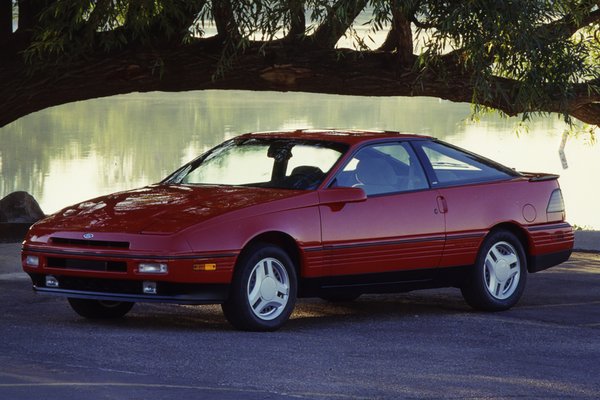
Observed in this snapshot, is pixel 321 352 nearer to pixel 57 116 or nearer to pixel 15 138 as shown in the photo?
pixel 15 138

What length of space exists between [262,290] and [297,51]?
7068 millimetres

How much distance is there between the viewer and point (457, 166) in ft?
39.3

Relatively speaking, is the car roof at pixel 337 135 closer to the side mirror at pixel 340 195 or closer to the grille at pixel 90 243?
the side mirror at pixel 340 195

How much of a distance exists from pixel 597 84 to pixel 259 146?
776 centimetres

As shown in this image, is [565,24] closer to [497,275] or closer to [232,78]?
[232,78]

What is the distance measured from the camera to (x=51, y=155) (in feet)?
129

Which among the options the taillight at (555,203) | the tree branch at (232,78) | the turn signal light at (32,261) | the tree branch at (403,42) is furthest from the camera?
the tree branch at (403,42)

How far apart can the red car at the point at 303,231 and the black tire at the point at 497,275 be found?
1cm

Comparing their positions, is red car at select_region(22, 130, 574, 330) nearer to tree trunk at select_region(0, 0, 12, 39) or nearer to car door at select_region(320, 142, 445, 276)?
car door at select_region(320, 142, 445, 276)

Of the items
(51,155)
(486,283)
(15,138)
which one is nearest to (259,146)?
(486,283)

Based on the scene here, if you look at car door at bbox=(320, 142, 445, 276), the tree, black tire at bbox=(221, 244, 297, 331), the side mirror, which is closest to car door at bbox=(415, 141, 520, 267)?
car door at bbox=(320, 142, 445, 276)

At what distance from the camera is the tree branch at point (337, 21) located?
13531 mm

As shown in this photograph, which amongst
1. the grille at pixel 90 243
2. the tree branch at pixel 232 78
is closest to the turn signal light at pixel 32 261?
the grille at pixel 90 243

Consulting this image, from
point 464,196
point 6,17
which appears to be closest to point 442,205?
point 464,196
